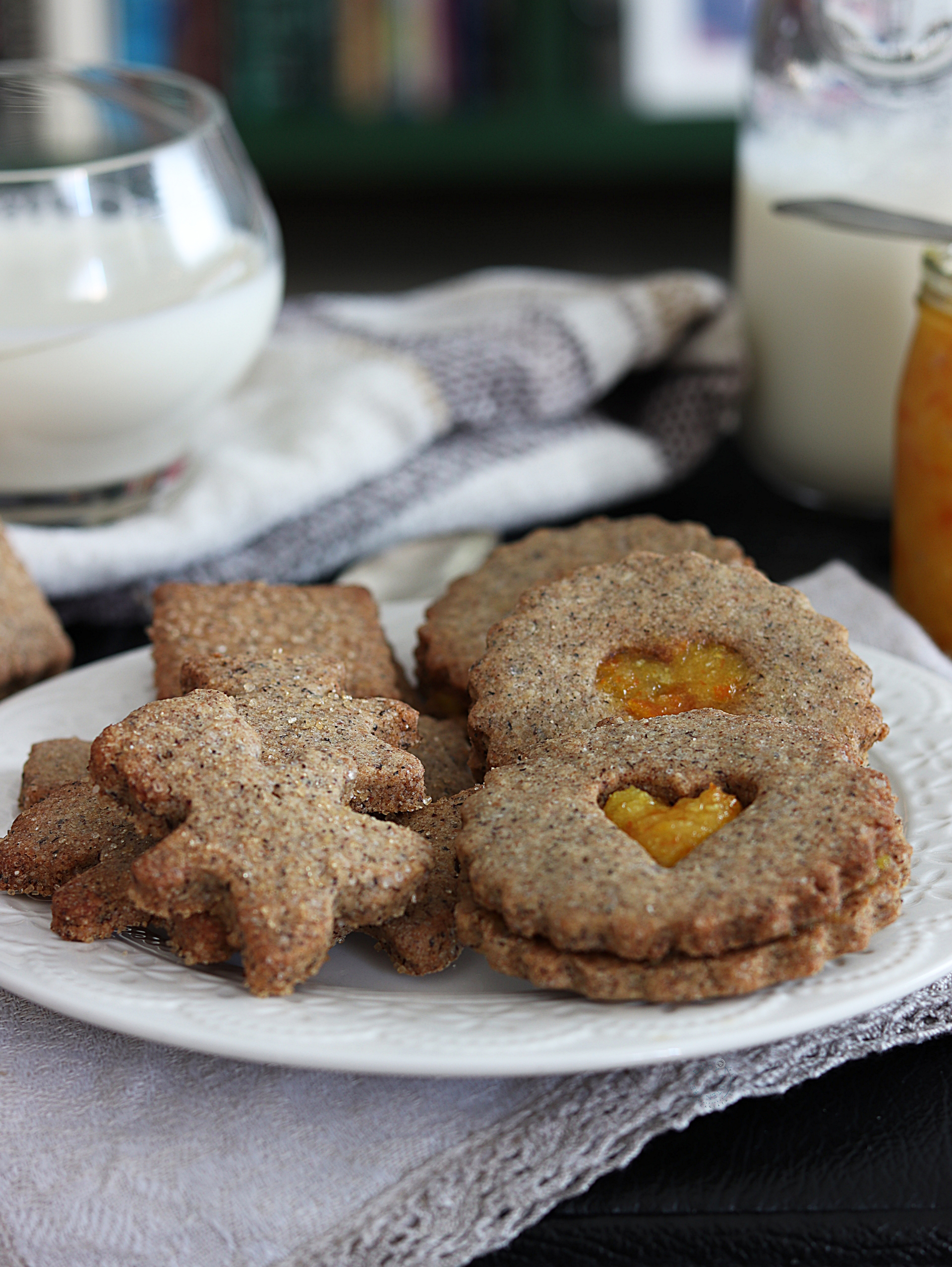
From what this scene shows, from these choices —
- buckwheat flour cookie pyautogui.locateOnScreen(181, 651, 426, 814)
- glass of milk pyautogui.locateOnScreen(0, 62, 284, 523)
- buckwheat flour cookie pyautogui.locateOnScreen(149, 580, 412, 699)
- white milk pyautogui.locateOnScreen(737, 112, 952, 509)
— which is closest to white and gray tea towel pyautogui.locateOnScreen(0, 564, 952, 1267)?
buckwheat flour cookie pyautogui.locateOnScreen(181, 651, 426, 814)

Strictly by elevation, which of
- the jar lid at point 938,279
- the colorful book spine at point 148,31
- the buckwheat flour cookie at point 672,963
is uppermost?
the jar lid at point 938,279

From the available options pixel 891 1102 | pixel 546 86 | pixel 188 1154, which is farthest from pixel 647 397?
pixel 546 86

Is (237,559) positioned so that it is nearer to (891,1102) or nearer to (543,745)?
(543,745)

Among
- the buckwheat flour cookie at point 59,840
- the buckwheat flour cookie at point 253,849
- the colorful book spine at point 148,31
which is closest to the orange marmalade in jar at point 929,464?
the buckwheat flour cookie at point 253,849

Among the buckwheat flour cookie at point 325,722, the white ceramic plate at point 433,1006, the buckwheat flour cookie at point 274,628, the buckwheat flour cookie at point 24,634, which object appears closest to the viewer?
the white ceramic plate at point 433,1006

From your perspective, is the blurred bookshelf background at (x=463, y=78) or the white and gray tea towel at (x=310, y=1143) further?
the blurred bookshelf background at (x=463, y=78)

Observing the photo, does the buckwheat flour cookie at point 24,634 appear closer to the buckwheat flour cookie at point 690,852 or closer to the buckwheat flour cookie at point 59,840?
the buckwheat flour cookie at point 59,840

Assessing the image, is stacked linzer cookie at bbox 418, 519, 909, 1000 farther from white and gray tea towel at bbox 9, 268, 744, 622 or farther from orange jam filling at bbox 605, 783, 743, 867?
white and gray tea towel at bbox 9, 268, 744, 622
